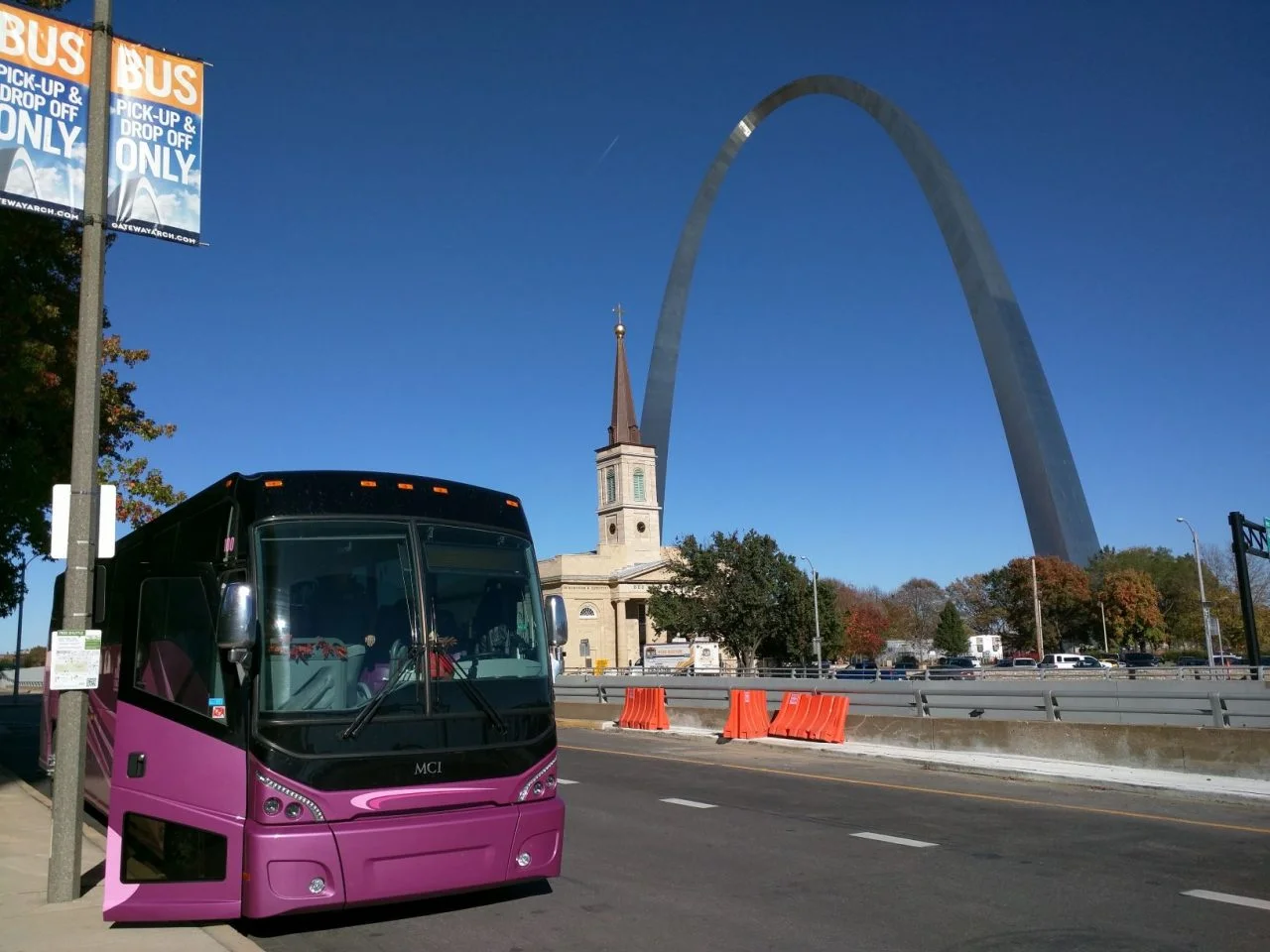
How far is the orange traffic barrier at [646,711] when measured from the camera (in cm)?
2603

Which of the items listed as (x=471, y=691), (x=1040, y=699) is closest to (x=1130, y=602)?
(x=1040, y=699)

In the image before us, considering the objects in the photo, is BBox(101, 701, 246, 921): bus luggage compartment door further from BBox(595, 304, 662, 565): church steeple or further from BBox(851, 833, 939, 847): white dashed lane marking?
BBox(595, 304, 662, 565): church steeple

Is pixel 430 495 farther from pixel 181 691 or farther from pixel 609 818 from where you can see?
pixel 609 818

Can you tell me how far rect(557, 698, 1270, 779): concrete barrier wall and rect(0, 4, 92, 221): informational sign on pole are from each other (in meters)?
15.1

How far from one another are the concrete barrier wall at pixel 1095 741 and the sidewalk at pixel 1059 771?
0.60 ft

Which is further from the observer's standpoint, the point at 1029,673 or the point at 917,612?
the point at 917,612

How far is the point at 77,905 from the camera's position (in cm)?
786

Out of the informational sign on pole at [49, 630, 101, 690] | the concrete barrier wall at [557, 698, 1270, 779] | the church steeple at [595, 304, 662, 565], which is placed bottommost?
the concrete barrier wall at [557, 698, 1270, 779]

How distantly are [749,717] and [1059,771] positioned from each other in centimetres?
798

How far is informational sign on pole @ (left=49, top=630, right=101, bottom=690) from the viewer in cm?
797

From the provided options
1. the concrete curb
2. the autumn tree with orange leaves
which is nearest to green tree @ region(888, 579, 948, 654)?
the autumn tree with orange leaves

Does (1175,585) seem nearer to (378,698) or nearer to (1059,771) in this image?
(1059,771)

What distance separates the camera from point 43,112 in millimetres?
8617

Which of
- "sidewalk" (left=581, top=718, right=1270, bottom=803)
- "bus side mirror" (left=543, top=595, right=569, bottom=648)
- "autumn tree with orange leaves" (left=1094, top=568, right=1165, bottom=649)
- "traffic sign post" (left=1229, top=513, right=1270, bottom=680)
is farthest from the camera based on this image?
"autumn tree with orange leaves" (left=1094, top=568, right=1165, bottom=649)
